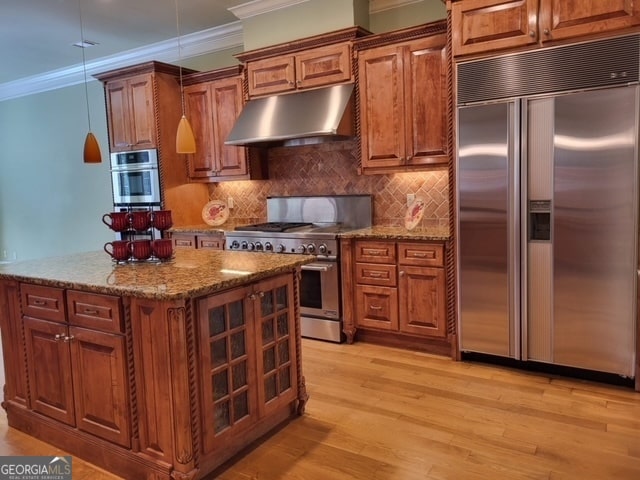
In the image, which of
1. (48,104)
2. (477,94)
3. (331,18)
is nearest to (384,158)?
(477,94)

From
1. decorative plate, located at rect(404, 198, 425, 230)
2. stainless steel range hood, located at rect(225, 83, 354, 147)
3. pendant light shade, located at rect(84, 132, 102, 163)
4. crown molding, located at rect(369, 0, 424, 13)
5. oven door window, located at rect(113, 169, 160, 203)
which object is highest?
crown molding, located at rect(369, 0, 424, 13)

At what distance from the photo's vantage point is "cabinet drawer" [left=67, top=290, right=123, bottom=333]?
81.3 inches

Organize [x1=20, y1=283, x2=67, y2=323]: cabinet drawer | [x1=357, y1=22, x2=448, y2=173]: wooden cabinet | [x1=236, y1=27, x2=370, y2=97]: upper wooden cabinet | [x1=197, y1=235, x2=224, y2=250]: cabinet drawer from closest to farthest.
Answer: [x1=20, y1=283, x2=67, y2=323]: cabinet drawer, [x1=357, y1=22, x2=448, y2=173]: wooden cabinet, [x1=236, y1=27, x2=370, y2=97]: upper wooden cabinet, [x1=197, y1=235, x2=224, y2=250]: cabinet drawer

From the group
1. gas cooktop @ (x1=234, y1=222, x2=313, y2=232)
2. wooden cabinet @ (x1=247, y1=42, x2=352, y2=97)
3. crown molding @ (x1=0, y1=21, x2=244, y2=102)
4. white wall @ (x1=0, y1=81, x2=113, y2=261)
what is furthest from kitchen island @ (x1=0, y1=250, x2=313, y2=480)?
white wall @ (x1=0, y1=81, x2=113, y2=261)

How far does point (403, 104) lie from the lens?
372cm

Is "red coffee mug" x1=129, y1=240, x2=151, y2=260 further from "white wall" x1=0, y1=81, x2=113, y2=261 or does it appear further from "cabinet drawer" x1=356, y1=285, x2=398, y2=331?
"white wall" x1=0, y1=81, x2=113, y2=261

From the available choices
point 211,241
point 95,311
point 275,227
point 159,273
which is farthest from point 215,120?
point 95,311

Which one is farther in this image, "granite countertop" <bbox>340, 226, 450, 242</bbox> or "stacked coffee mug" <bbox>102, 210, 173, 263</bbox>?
"granite countertop" <bbox>340, 226, 450, 242</bbox>

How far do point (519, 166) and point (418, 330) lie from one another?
1381mm

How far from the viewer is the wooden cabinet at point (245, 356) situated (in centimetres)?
209

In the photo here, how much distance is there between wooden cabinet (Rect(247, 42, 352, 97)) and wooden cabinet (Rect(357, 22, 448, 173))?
0.17 m

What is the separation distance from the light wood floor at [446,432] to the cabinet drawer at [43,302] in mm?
683

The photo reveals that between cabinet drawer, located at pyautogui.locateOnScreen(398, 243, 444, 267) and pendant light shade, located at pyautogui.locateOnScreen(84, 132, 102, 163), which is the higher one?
pendant light shade, located at pyautogui.locateOnScreen(84, 132, 102, 163)

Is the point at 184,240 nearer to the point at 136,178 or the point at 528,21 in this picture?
the point at 136,178
